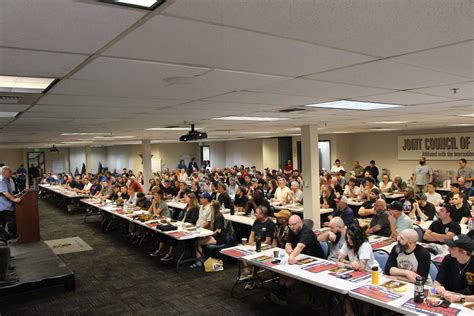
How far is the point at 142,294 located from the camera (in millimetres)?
5809

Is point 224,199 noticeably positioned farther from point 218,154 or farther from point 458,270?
point 218,154

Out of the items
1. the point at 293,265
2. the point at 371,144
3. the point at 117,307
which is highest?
the point at 371,144

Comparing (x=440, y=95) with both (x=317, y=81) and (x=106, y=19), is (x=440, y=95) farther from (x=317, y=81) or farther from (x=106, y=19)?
(x=106, y=19)

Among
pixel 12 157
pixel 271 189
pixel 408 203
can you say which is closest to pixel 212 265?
pixel 408 203

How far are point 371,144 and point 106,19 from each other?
1708 centimetres

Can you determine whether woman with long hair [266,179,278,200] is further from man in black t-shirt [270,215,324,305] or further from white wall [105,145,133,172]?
white wall [105,145,133,172]

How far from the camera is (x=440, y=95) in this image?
451cm

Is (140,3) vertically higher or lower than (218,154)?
higher

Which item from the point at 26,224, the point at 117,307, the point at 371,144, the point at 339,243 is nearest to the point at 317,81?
the point at 339,243

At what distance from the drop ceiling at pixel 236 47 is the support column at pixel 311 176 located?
5039 millimetres

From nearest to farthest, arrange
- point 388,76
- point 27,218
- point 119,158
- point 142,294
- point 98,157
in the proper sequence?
1. point 388,76
2. point 142,294
3. point 27,218
4. point 119,158
5. point 98,157

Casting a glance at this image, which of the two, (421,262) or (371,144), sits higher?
(371,144)

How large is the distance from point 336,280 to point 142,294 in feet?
10.5

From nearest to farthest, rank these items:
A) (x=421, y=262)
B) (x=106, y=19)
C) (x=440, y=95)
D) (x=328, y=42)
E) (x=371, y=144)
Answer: (x=106, y=19)
(x=328, y=42)
(x=421, y=262)
(x=440, y=95)
(x=371, y=144)
